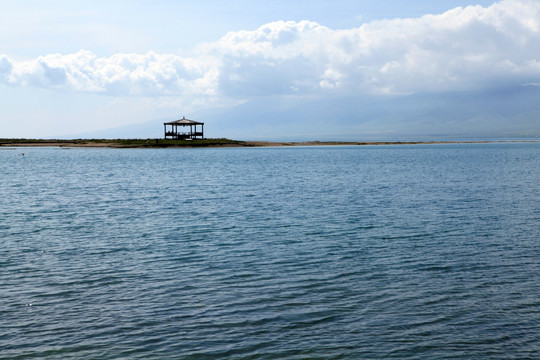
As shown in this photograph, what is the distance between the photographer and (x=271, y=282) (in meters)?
16.4

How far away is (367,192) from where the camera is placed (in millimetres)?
43531

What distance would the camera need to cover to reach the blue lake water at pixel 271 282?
11781 millimetres

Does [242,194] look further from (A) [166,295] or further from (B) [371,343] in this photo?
(B) [371,343]

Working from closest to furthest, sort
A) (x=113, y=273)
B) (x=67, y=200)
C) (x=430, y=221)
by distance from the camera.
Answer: (x=113, y=273) < (x=430, y=221) < (x=67, y=200)

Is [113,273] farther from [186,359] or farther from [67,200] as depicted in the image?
[67,200]

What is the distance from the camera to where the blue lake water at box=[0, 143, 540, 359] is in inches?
464

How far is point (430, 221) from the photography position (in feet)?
91.7

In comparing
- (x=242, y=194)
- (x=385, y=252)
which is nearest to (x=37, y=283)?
(x=385, y=252)

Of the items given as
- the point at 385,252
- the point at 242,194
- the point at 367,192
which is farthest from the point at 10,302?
the point at 367,192

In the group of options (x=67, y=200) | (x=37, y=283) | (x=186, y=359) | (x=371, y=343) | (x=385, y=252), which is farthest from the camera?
(x=67, y=200)

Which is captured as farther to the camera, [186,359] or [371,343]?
[371,343]

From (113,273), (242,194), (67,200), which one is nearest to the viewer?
(113,273)

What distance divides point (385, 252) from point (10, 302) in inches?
494

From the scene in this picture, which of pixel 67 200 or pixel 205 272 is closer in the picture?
pixel 205 272
